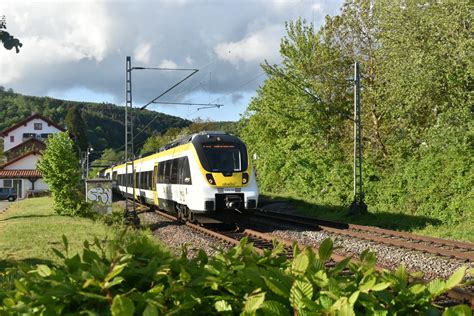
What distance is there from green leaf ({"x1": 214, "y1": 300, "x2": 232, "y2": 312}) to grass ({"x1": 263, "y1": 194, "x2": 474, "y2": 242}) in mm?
13820

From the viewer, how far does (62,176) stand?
21.1m

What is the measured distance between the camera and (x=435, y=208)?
17703 mm

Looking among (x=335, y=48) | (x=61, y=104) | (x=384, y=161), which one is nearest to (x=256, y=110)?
(x=335, y=48)

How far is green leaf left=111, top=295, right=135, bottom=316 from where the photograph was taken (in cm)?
174

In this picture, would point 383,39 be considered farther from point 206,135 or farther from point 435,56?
point 206,135

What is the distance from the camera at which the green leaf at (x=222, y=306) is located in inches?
75.7

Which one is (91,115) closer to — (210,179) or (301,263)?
(210,179)

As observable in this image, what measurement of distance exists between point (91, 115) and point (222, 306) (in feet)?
507

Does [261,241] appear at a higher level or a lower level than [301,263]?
lower

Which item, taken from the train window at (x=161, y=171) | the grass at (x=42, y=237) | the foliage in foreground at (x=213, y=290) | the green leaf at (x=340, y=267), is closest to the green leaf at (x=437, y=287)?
the foliage in foreground at (x=213, y=290)

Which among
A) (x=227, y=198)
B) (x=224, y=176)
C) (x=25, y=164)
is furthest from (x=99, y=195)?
(x=25, y=164)

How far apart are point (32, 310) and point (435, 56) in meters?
A: 19.4

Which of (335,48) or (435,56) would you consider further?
(335,48)

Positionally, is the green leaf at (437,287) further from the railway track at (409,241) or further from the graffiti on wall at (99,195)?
the graffiti on wall at (99,195)
